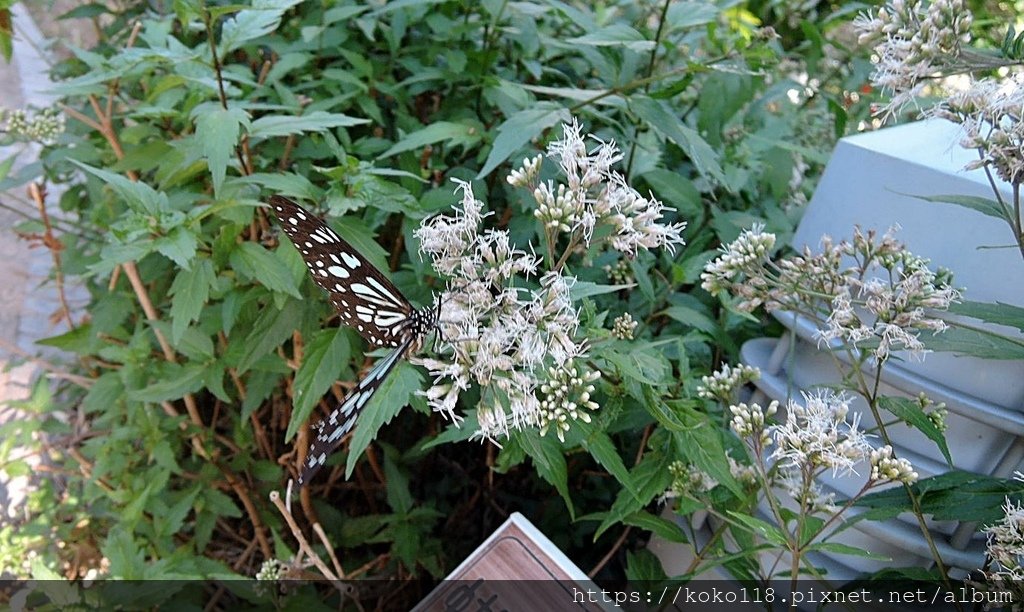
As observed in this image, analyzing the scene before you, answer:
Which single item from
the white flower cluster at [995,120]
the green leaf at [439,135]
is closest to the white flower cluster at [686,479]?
the white flower cluster at [995,120]

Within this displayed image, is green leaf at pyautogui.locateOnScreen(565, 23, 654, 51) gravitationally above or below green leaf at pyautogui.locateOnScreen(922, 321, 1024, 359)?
above

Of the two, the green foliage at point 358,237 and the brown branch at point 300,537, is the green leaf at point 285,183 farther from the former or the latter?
the brown branch at point 300,537

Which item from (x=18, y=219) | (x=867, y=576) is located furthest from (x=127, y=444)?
(x=18, y=219)

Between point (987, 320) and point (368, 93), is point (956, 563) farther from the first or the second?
point (368, 93)

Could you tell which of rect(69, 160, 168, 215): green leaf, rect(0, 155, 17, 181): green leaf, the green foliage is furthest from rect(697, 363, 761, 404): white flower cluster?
rect(0, 155, 17, 181): green leaf

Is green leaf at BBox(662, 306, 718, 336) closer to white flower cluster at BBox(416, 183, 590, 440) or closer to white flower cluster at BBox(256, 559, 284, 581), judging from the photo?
white flower cluster at BBox(416, 183, 590, 440)

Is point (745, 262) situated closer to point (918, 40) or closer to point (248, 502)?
point (918, 40)
